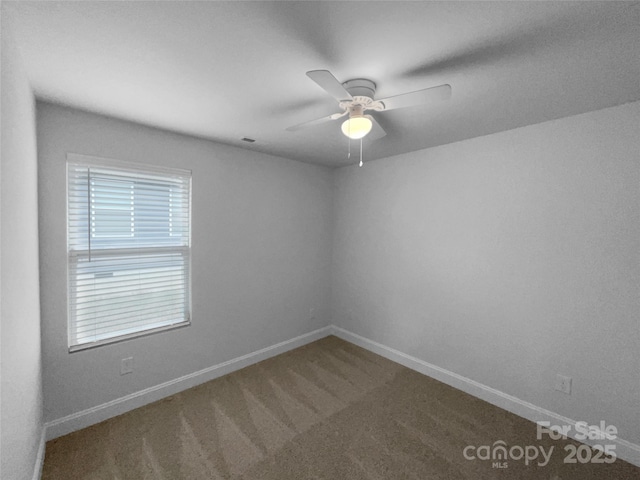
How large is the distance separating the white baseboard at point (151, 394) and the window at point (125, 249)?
0.50 m

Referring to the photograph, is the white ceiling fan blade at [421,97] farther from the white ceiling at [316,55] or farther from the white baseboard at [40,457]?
the white baseboard at [40,457]

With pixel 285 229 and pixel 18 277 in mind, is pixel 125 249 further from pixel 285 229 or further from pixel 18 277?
pixel 285 229

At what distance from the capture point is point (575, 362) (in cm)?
209

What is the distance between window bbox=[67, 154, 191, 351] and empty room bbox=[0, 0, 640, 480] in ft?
0.05

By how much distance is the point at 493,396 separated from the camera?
2480 mm

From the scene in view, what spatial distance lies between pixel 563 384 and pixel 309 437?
6.34 ft

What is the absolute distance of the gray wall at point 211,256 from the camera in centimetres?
199

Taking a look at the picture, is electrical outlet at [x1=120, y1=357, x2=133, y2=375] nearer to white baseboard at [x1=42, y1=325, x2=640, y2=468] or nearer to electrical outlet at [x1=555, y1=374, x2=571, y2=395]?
white baseboard at [x1=42, y1=325, x2=640, y2=468]

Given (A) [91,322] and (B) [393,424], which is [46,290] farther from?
(B) [393,424]

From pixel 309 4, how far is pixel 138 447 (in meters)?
2.75

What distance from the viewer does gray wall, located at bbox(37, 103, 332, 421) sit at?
199cm

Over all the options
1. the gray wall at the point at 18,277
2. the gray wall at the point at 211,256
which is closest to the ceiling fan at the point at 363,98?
the gray wall at the point at 18,277

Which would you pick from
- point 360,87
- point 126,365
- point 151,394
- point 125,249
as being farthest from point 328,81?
point 151,394

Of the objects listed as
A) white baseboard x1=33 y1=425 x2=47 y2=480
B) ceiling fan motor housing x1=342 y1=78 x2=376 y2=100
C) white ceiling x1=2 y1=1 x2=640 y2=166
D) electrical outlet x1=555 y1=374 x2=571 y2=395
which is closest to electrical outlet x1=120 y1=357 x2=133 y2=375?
white baseboard x1=33 y1=425 x2=47 y2=480
